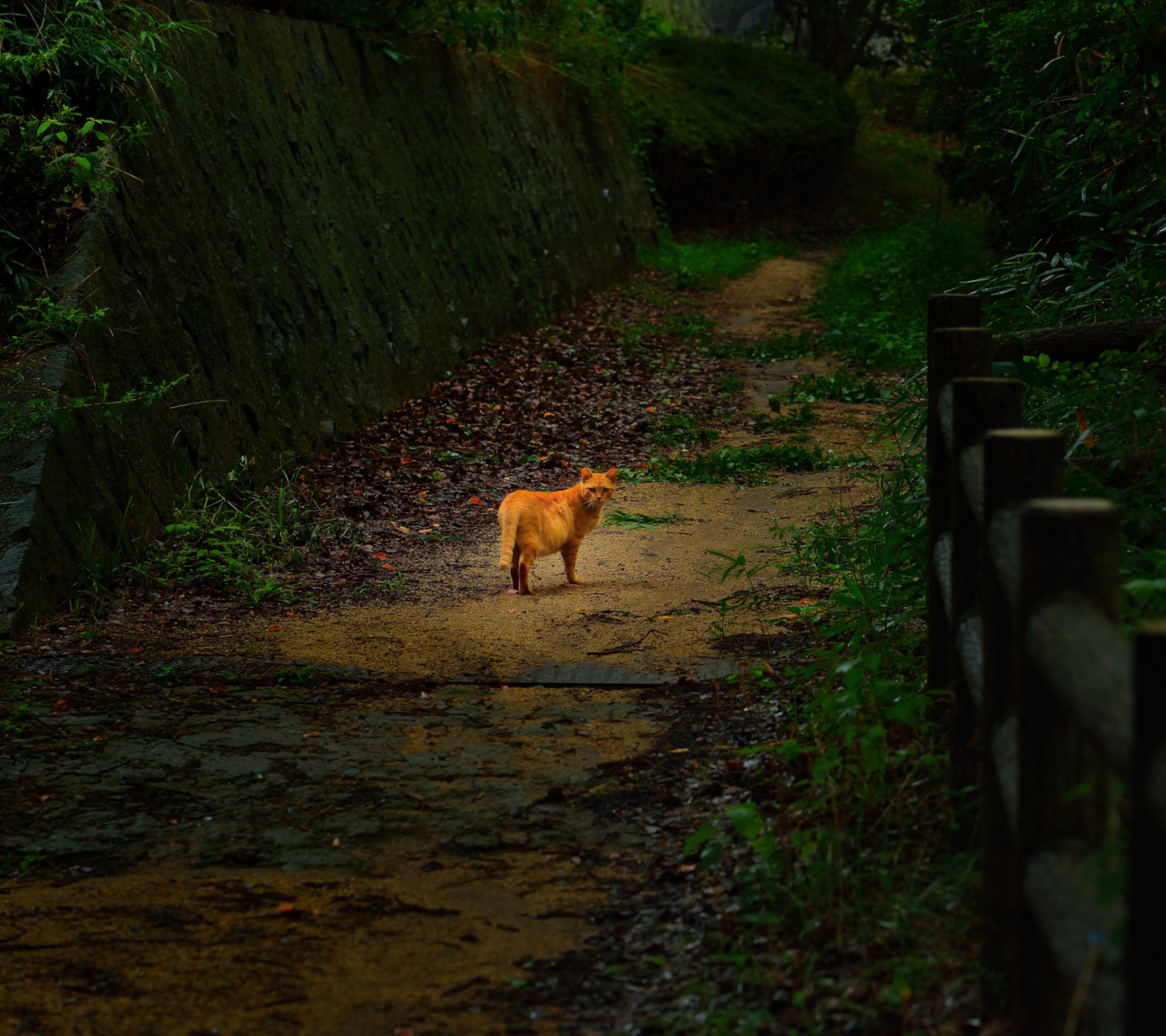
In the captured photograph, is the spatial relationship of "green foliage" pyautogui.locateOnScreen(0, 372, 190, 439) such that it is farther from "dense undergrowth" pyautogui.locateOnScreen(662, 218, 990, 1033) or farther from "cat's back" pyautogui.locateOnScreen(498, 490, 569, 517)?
"dense undergrowth" pyautogui.locateOnScreen(662, 218, 990, 1033)

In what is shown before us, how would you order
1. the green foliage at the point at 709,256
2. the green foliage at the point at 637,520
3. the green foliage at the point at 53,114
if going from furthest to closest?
1. the green foliage at the point at 709,256
2. the green foliage at the point at 637,520
3. the green foliage at the point at 53,114

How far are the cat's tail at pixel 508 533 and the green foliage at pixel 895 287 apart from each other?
17.6ft

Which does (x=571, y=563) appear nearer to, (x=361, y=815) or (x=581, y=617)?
(x=581, y=617)

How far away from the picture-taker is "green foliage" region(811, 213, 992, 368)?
38.5ft

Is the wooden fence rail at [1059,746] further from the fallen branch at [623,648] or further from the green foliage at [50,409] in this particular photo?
the green foliage at [50,409]

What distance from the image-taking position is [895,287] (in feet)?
46.0

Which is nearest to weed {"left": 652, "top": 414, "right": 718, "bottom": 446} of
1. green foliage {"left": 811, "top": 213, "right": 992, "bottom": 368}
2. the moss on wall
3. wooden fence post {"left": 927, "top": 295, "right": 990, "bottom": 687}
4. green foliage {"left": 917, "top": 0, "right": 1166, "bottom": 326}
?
green foliage {"left": 811, "top": 213, "right": 992, "bottom": 368}

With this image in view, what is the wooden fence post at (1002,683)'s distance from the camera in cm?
186

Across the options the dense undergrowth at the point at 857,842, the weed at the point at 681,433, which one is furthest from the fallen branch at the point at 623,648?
the weed at the point at 681,433

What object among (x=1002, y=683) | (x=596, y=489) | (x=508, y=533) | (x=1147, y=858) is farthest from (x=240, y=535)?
(x=1147, y=858)

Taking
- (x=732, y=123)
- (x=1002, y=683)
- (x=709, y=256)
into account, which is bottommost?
(x=1002, y=683)

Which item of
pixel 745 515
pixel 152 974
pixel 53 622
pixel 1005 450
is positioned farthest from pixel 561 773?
pixel 745 515

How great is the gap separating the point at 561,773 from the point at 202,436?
3958mm

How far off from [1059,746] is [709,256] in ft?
58.8
